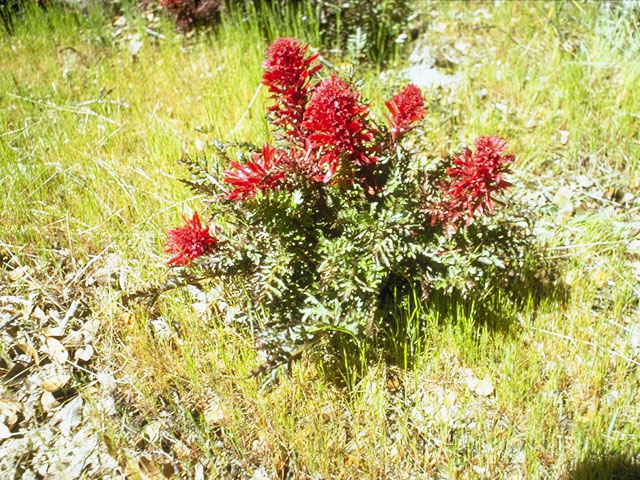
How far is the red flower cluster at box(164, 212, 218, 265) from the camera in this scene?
2.16 metres

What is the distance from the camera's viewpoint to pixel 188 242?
7.12ft

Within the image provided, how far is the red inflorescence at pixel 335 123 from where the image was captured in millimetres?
1857

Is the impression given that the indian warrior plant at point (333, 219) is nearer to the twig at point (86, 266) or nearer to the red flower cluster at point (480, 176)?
the red flower cluster at point (480, 176)

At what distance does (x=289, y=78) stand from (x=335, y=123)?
0.27 m

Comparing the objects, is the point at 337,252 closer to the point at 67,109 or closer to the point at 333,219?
the point at 333,219

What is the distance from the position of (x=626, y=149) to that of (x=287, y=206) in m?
2.48

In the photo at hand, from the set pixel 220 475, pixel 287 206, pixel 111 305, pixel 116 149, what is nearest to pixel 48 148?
pixel 116 149

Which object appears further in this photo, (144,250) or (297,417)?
(144,250)

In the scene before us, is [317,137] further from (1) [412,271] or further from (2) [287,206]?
(1) [412,271]

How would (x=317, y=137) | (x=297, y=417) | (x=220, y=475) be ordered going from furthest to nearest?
(x=297, y=417)
(x=220, y=475)
(x=317, y=137)

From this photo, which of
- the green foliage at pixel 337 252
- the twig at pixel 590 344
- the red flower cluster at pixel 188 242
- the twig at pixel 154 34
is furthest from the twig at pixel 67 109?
the twig at pixel 590 344

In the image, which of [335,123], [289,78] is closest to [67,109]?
[289,78]

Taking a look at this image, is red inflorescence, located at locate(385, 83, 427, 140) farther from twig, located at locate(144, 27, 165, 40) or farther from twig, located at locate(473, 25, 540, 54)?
twig, located at locate(144, 27, 165, 40)

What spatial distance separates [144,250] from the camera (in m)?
2.76
